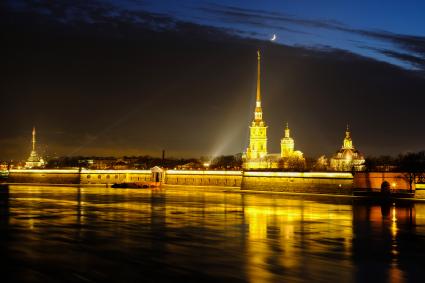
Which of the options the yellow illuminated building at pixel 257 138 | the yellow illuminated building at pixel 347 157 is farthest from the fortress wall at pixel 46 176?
the yellow illuminated building at pixel 347 157

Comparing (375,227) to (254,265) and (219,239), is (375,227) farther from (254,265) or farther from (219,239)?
(254,265)

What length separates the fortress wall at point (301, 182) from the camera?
339 ft

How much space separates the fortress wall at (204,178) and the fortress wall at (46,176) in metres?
31.2

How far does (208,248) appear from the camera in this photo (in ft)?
104

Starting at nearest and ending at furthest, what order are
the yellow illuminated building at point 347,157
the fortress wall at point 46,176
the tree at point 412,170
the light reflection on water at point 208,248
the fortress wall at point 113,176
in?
the light reflection on water at point 208,248 → the tree at point 412,170 → the yellow illuminated building at point 347,157 → the fortress wall at point 113,176 → the fortress wall at point 46,176

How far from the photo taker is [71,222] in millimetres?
44125

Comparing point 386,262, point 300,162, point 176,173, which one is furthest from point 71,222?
point 300,162

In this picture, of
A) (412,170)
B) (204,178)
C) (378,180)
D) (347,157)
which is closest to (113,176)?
(204,178)

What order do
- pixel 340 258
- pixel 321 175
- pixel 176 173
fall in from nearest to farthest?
pixel 340 258 → pixel 321 175 → pixel 176 173

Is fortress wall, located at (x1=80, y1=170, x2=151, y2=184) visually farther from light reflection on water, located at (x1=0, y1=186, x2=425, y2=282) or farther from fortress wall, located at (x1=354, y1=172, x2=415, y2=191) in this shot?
light reflection on water, located at (x1=0, y1=186, x2=425, y2=282)

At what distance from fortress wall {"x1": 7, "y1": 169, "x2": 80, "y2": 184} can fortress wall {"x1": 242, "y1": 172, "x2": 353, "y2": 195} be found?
69284 millimetres

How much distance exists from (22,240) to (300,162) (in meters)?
143

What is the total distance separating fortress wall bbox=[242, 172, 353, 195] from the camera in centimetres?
10338

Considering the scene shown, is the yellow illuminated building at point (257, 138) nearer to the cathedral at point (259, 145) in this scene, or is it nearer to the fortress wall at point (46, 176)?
the cathedral at point (259, 145)
